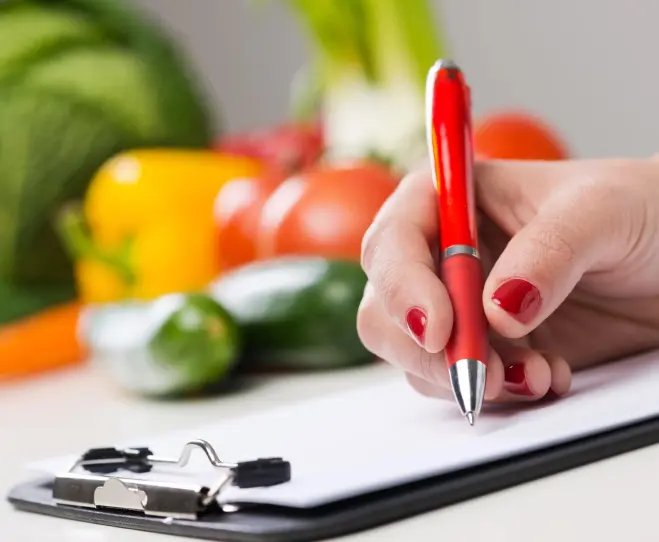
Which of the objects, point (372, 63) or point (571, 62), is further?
point (571, 62)

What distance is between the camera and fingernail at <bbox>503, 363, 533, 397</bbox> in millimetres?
563

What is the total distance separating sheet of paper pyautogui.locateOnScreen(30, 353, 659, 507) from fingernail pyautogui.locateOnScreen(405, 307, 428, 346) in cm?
5

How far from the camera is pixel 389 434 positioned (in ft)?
1.83

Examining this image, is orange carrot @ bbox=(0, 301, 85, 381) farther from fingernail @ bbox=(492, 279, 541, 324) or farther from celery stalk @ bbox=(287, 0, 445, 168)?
fingernail @ bbox=(492, 279, 541, 324)

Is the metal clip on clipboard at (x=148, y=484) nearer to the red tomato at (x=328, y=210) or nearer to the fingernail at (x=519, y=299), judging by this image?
the fingernail at (x=519, y=299)

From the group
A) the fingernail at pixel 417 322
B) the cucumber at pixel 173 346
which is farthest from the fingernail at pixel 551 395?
the cucumber at pixel 173 346

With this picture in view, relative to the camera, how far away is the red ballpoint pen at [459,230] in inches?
19.7

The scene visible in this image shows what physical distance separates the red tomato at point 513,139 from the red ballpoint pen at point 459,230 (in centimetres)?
55

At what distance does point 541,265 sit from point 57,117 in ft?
3.20

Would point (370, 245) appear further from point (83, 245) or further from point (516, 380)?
point (83, 245)

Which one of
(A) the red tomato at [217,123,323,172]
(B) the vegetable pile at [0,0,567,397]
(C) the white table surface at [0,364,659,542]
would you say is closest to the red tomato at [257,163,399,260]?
(B) the vegetable pile at [0,0,567,397]

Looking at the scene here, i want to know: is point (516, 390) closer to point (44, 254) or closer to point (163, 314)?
point (163, 314)

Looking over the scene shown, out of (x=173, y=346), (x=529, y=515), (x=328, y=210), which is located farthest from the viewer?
(x=328, y=210)

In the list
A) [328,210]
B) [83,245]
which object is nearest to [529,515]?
[328,210]
